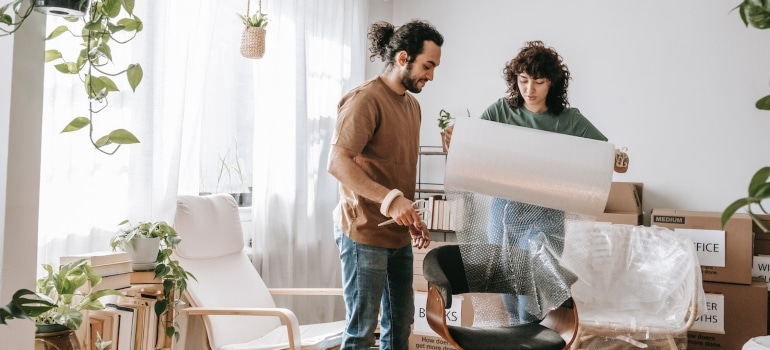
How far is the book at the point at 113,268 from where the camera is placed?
1.69 meters

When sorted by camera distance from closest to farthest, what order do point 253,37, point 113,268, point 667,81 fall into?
point 113,268 → point 253,37 → point 667,81

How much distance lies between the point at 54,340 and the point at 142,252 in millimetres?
595

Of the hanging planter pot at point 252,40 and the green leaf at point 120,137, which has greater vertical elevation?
the hanging planter pot at point 252,40

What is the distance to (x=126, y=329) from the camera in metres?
1.87

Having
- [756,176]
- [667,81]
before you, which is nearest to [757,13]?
[756,176]

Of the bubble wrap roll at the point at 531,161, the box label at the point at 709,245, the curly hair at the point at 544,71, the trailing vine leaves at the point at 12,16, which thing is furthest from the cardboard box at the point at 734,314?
the trailing vine leaves at the point at 12,16

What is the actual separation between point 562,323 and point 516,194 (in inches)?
19.4

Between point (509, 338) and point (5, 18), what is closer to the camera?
point (5, 18)

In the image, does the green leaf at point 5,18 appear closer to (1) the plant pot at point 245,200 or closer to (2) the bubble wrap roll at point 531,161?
(2) the bubble wrap roll at point 531,161

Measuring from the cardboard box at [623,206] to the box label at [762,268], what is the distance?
1.86 ft

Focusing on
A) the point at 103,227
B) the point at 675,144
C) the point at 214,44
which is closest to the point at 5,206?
the point at 103,227

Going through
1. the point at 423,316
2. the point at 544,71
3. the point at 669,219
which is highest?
the point at 544,71

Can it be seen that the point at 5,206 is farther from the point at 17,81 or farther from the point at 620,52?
the point at 620,52

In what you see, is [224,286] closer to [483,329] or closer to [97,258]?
[97,258]
